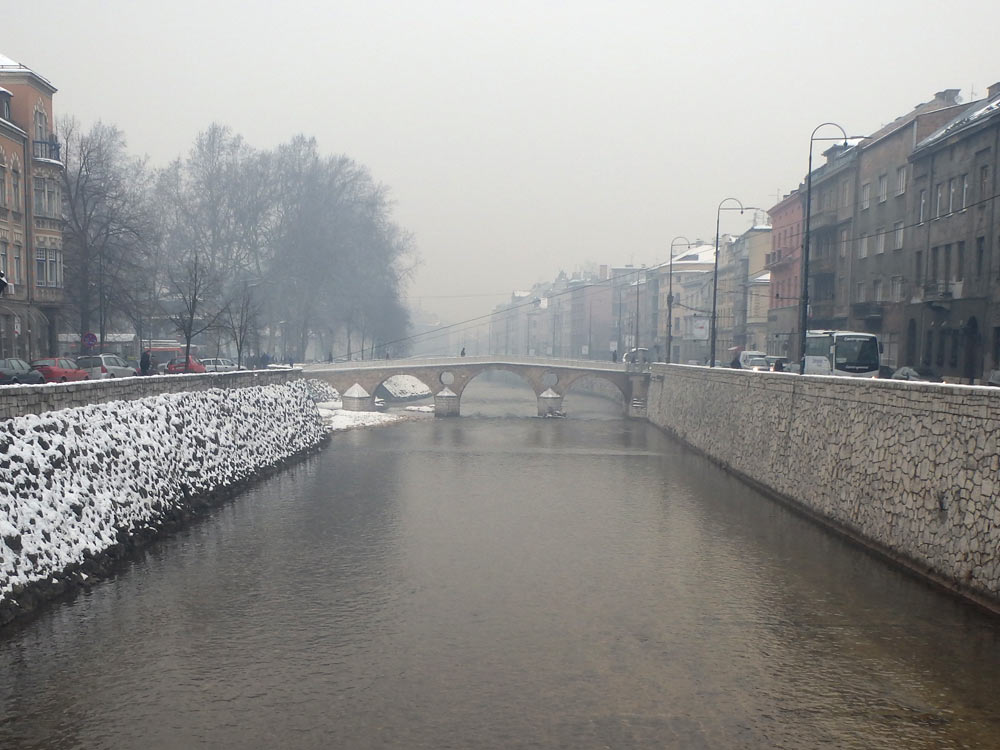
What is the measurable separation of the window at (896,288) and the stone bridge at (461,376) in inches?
908

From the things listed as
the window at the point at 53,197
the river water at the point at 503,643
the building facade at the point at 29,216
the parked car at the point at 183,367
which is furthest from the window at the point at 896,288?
the window at the point at 53,197

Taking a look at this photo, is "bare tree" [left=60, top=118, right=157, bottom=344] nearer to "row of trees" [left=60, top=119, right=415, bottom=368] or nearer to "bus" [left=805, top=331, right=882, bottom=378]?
"row of trees" [left=60, top=119, right=415, bottom=368]

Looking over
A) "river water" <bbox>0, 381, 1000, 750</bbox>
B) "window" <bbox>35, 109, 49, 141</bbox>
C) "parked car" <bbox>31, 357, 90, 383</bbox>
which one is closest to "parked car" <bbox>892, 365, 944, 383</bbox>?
"river water" <bbox>0, 381, 1000, 750</bbox>

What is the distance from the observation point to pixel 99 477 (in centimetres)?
2148

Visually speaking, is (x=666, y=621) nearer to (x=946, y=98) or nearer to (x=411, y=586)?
(x=411, y=586)

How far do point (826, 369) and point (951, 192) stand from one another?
9.16 metres

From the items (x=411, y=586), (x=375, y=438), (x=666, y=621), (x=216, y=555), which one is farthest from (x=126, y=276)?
(x=666, y=621)

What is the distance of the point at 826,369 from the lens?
4038 centimetres

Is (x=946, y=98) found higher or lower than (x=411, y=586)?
higher

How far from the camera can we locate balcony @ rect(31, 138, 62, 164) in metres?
43.2

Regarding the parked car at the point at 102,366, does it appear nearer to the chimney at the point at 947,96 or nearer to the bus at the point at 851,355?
the bus at the point at 851,355

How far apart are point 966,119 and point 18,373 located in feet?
122

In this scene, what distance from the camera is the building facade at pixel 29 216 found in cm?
3956

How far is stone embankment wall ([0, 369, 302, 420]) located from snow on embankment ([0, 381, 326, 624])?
23 centimetres
